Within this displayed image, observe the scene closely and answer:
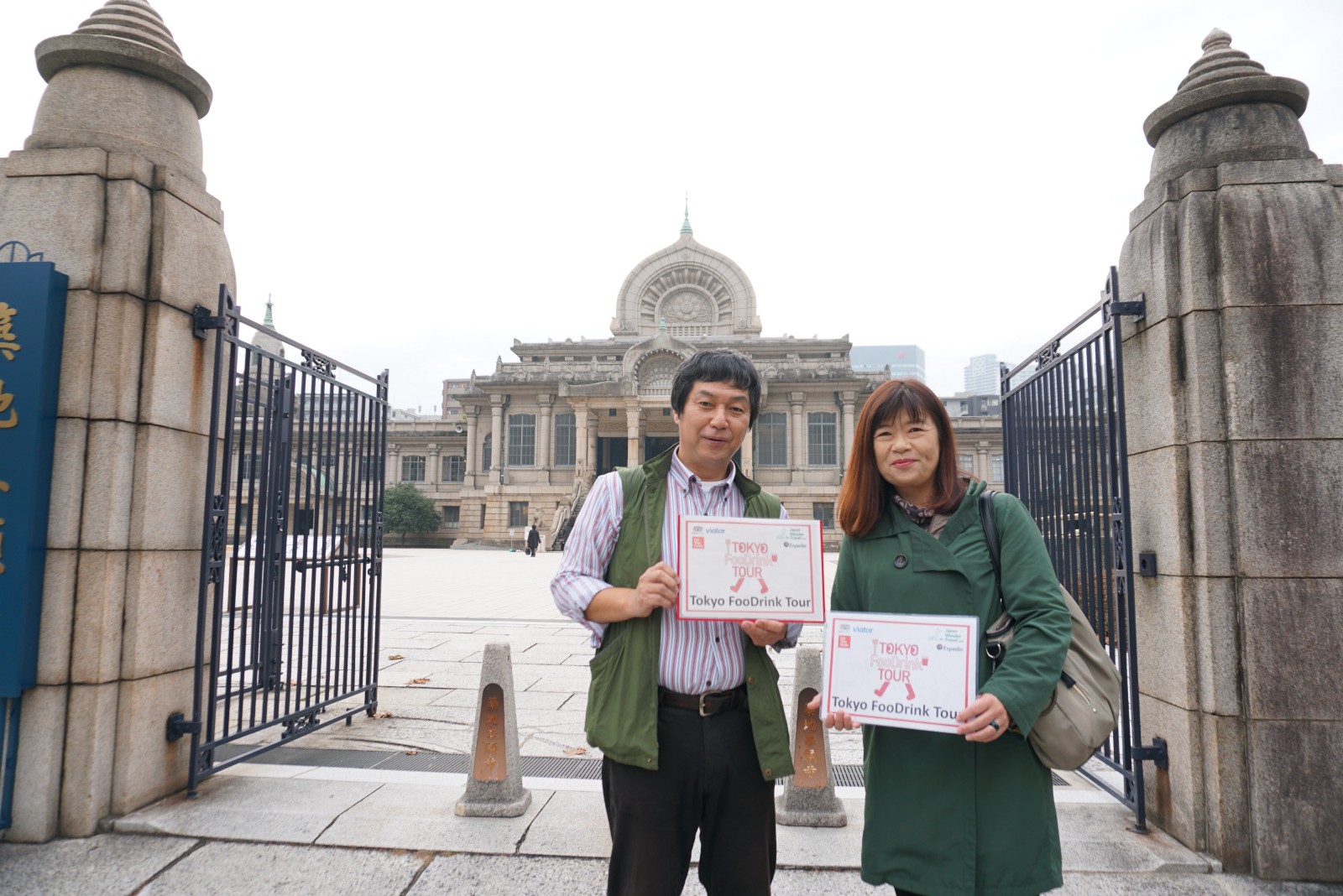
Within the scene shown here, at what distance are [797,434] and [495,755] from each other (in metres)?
36.2

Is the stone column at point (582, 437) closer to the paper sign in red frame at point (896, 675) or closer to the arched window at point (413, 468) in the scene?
the arched window at point (413, 468)

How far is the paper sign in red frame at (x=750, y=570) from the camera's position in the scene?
235 cm

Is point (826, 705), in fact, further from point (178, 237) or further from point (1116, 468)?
point (178, 237)

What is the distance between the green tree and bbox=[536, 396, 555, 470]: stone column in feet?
23.6

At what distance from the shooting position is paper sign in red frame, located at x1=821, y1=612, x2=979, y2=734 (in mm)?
2115

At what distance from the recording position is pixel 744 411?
2549 mm

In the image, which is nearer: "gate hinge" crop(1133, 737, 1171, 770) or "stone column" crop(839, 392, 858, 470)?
"gate hinge" crop(1133, 737, 1171, 770)

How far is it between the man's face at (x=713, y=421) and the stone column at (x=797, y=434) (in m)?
36.9

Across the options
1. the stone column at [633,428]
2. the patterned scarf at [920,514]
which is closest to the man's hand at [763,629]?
the patterned scarf at [920,514]

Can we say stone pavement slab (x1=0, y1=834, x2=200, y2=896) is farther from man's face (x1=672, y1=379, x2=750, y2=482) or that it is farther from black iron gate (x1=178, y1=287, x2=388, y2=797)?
man's face (x1=672, y1=379, x2=750, y2=482)

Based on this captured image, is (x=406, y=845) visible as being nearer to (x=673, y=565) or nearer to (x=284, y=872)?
(x=284, y=872)

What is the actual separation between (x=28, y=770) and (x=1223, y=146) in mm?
6723

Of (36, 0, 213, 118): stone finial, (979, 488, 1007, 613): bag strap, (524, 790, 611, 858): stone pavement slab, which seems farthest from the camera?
(36, 0, 213, 118): stone finial

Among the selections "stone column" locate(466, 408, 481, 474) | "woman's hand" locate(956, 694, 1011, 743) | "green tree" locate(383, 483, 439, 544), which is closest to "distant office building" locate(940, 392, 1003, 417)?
"stone column" locate(466, 408, 481, 474)
